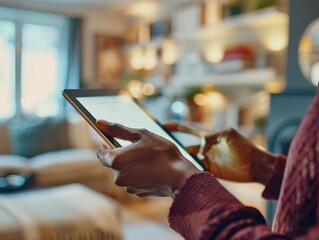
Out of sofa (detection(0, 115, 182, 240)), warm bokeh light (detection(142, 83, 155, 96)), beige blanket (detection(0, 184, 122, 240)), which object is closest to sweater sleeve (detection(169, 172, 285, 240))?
beige blanket (detection(0, 184, 122, 240))

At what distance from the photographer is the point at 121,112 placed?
0.70m

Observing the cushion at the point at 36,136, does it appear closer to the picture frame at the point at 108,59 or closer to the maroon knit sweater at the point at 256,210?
the picture frame at the point at 108,59

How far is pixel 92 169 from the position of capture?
10.3 ft

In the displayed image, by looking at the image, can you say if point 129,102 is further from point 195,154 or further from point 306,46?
point 306,46

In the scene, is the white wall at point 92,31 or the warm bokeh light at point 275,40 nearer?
the warm bokeh light at point 275,40

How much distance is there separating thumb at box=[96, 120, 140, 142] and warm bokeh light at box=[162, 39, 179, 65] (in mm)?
3903

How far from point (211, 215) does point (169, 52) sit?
4.11 metres

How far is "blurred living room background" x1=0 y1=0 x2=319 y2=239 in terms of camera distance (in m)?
Result: 2.63

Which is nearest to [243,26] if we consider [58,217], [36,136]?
[36,136]

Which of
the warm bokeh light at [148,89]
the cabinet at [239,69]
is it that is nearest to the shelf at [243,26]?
the cabinet at [239,69]

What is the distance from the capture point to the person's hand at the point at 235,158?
80cm

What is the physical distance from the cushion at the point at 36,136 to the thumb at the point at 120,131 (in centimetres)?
302

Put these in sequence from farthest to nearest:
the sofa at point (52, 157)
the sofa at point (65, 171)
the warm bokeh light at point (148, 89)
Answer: the warm bokeh light at point (148, 89) < the sofa at point (52, 157) < the sofa at point (65, 171)

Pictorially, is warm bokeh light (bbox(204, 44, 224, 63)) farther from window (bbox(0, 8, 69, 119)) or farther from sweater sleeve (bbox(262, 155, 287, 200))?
sweater sleeve (bbox(262, 155, 287, 200))
